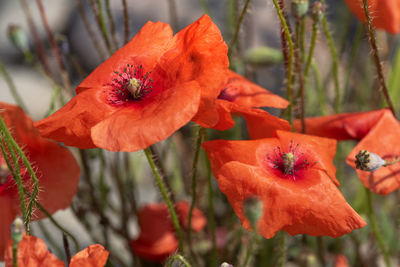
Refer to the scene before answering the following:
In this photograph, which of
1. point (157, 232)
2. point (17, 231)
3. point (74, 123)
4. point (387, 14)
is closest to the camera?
point (17, 231)

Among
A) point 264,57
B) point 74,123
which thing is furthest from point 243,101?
point 264,57

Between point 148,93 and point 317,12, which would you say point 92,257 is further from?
point 317,12

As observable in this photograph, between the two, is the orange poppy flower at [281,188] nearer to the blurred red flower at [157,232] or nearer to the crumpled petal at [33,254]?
the crumpled petal at [33,254]

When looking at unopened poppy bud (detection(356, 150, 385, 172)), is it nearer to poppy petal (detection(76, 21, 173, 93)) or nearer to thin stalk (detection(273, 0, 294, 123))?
thin stalk (detection(273, 0, 294, 123))

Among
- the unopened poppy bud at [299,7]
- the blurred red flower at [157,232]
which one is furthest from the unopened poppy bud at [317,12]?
the blurred red flower at [157,232]

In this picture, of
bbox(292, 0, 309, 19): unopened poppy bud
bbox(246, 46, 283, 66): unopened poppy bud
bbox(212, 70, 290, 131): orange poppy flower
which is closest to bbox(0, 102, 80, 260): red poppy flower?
bbox(212, 70, 290, 131): orange poppy flower

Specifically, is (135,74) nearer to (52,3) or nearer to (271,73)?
(271,73)
